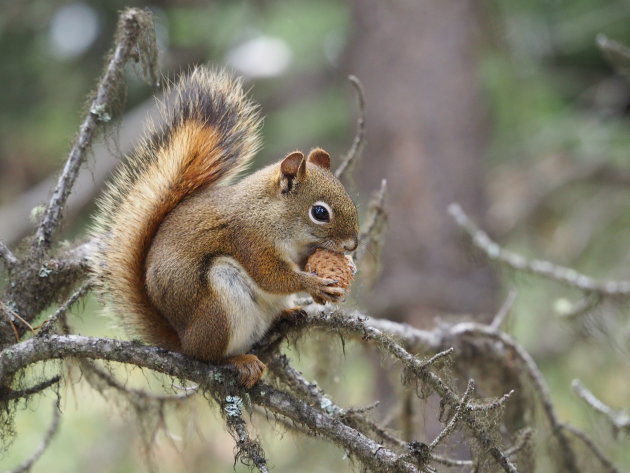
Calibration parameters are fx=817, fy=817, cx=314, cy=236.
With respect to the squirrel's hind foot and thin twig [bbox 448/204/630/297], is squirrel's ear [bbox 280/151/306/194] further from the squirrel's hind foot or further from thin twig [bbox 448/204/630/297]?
thin twig [bbox 448/204/630/297]

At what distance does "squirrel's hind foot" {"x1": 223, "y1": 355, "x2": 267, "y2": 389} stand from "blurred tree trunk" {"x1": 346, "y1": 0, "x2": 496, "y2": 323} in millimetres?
2856

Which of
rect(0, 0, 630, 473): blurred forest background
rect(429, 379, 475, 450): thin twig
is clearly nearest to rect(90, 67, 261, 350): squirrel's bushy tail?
rect(429, 379, 475, 450): thin twig

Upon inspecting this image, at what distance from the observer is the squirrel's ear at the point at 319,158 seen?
257cm

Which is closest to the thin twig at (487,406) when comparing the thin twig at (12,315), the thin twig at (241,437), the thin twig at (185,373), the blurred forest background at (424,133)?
the thin twig at (185,373)

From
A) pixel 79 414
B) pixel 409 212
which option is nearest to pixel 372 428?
pixel 409 212

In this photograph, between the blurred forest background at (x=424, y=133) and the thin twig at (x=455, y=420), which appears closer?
the thin twig at (x=455, y=420)

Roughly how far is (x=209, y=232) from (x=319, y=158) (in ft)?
1.71

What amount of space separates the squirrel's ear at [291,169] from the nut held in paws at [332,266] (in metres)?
0.24

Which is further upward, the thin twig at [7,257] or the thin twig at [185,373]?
the thin twig at [7,257]

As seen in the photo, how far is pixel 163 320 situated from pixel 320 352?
1.82 ft

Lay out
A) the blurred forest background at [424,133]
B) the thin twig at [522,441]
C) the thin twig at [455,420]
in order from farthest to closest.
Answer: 1. the blurred forest background at [424,133]
2. the thin twig at [522,441]
3. the thin twig at [455,420]

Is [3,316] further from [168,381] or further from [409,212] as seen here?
[409,212]

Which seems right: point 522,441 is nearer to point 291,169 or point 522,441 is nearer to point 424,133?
point 291,169

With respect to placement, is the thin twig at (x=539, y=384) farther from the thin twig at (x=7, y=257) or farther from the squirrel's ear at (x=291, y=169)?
the thin twig at (x=7, y=257)
